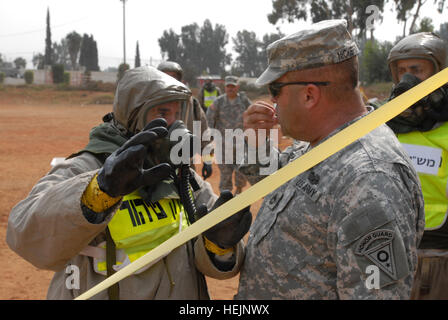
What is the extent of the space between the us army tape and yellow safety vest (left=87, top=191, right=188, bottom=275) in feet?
1.28

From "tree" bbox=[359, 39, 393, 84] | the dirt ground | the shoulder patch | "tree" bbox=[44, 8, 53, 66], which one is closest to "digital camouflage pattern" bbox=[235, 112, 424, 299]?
the shoulder patch

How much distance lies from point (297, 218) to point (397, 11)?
28.4 m

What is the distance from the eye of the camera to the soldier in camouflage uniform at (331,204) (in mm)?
1506

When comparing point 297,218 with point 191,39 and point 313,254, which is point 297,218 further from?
point 191,39

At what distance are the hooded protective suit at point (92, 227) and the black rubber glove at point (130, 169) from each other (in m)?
0.15

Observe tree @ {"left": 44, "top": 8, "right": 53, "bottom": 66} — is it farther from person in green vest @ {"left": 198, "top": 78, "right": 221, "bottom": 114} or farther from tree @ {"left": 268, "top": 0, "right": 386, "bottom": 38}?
person in green vest @ {"left": 198, "top": 78, "right": 221, "bottom": 114}

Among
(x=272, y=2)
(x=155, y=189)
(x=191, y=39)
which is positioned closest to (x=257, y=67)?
(x=191, y=39)

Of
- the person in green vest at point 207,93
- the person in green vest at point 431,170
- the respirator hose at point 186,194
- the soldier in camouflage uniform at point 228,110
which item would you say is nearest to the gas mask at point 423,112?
the person in green vest at point 431,170

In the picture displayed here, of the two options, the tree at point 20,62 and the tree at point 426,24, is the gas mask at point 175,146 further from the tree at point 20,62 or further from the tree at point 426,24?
the tree at point 20,62

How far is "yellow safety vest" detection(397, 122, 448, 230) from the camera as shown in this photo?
3.00 meters

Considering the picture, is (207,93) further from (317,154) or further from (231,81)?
(317,154)

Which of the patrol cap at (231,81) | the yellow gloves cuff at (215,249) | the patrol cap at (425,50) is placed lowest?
the yellow gloves cuff at (215,249)

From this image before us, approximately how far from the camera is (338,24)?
1.83 m

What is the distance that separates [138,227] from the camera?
2.23 m
